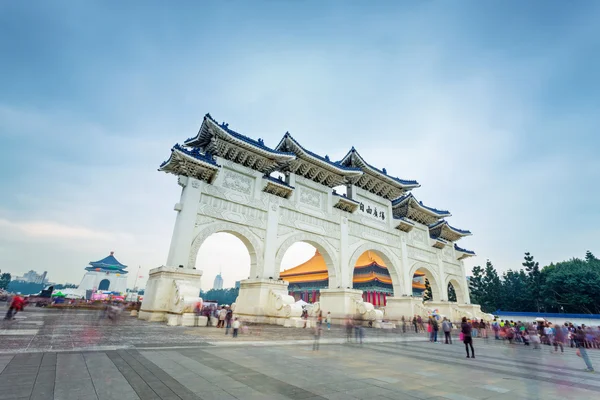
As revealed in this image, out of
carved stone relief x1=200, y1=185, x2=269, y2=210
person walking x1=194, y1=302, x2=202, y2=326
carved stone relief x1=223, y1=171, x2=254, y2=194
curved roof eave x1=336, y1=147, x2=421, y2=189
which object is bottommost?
person walking x1=194, y1=302, x2=202, y2=326

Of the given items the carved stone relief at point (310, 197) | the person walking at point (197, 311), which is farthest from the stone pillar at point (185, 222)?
the carved stone relief at point (310, 197)

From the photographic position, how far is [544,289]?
3528 centimetres

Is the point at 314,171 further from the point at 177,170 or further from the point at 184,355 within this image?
the point at 184,355

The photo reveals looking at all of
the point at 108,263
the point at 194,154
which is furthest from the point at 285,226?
the point at 108,263

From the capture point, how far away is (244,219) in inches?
685

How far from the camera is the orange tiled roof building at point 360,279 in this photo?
37.9 m

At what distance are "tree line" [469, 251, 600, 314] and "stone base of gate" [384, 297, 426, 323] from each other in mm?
22640

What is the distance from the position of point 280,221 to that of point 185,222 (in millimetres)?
6157

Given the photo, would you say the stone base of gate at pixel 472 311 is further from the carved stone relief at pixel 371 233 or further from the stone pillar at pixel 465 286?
the carved stone relief at pixel 371 233

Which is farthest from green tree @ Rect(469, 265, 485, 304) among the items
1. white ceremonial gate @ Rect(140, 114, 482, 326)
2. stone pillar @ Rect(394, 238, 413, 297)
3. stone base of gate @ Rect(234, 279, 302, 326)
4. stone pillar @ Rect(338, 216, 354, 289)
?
stone base of gate @ Rect(234, 279, 302, 326)

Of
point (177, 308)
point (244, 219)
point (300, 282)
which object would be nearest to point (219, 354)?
point (177, 308)

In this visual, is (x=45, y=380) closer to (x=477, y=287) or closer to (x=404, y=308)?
(x=404, y=308)

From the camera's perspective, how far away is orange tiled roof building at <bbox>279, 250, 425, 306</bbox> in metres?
37.9

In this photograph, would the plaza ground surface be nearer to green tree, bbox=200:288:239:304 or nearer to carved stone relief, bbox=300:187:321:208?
carved stone relief, bbox=300:187:321:208
